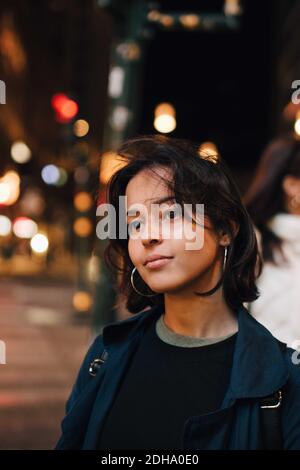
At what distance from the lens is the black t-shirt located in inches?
78.8

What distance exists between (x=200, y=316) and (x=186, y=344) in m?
0.09

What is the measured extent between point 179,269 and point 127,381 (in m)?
0.38

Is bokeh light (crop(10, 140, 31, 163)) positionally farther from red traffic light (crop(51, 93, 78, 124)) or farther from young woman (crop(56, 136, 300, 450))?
young woman (crop(56, 136, 300, 450))

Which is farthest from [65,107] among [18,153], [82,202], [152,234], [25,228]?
[18,153]

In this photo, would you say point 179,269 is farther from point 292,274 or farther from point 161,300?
point 292,274

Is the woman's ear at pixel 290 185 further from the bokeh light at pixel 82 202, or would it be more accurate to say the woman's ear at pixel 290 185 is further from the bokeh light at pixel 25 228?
the bokeh light at pixel 25 228

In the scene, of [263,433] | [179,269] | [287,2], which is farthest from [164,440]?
[287,2]

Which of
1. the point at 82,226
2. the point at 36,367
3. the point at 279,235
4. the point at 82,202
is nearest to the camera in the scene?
the point at 279,235

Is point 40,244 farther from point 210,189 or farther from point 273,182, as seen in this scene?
point 210,189

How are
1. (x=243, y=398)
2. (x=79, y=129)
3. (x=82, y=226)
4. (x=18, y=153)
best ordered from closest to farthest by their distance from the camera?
(x=243, y=398) → (x=79, y=129) → (x=82, y=226) → (x=18, y=153)

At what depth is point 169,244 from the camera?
206cm

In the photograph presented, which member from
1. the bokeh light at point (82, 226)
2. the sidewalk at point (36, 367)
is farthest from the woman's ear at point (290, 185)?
the bokeh light at point (82, 226)

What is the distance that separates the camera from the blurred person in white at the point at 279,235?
3852 millimetres

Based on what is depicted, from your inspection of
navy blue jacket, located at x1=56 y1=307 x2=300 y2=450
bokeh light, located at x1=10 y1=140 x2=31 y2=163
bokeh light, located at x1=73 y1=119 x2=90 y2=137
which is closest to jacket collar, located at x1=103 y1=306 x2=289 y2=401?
navy blue jacket, located at x1=56 y1=307 x2=300 y2=450
